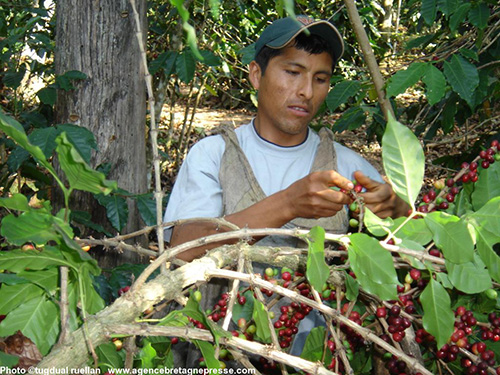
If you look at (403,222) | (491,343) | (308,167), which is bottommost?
(491,343)

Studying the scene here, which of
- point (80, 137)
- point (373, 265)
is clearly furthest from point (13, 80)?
point (373, 265)

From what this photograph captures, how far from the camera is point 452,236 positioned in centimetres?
78

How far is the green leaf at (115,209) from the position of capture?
200 cm

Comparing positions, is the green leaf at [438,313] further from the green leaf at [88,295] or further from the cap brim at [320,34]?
the cap brim at [320,34]

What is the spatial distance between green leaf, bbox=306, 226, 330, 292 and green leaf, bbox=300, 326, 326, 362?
35 cm

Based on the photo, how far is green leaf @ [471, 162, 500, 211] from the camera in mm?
1092

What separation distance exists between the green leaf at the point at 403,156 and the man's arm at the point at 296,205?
37 cm

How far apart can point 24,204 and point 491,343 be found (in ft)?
3.12

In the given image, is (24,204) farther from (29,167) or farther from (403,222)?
(29,167)

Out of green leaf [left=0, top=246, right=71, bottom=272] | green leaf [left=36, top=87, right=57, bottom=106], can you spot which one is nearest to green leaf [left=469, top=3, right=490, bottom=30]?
green leaf [left=36, top=87, right=57, bottom=106]

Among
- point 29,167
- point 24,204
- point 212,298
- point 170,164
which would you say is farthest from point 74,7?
point 170,164

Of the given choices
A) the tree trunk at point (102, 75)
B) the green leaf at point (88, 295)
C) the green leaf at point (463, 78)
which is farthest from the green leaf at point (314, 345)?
the tree trunk at point (102, 75)

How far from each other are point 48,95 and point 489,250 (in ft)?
6.16

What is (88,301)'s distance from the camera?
2.64ft
